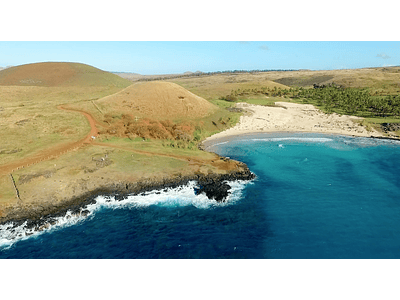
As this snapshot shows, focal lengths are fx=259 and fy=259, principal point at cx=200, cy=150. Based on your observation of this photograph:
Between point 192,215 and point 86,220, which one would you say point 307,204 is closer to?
point 192,215

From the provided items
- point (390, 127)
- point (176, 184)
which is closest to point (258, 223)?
point (176, 184)

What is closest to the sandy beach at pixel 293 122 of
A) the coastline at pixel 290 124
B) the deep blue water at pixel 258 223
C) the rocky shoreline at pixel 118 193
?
the coastline at pixel 290 124

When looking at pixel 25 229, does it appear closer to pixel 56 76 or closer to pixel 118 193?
pixel 118 193

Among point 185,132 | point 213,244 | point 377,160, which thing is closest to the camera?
point 213,244

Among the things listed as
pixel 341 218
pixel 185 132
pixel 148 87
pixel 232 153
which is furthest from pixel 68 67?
pixel 341 218

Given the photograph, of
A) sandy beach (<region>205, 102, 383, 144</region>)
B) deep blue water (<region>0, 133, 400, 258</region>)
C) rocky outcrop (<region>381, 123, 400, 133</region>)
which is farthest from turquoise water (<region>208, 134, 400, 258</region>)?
rocky outcrop (<region>381, 123, 400, 133</region>)

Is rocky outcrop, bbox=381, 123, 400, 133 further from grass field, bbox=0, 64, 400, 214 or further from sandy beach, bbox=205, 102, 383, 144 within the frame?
sandy beach, bbox=205, 102, 383, 144

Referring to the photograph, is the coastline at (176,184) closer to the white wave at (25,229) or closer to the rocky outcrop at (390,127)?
the white wave at (25,229)
